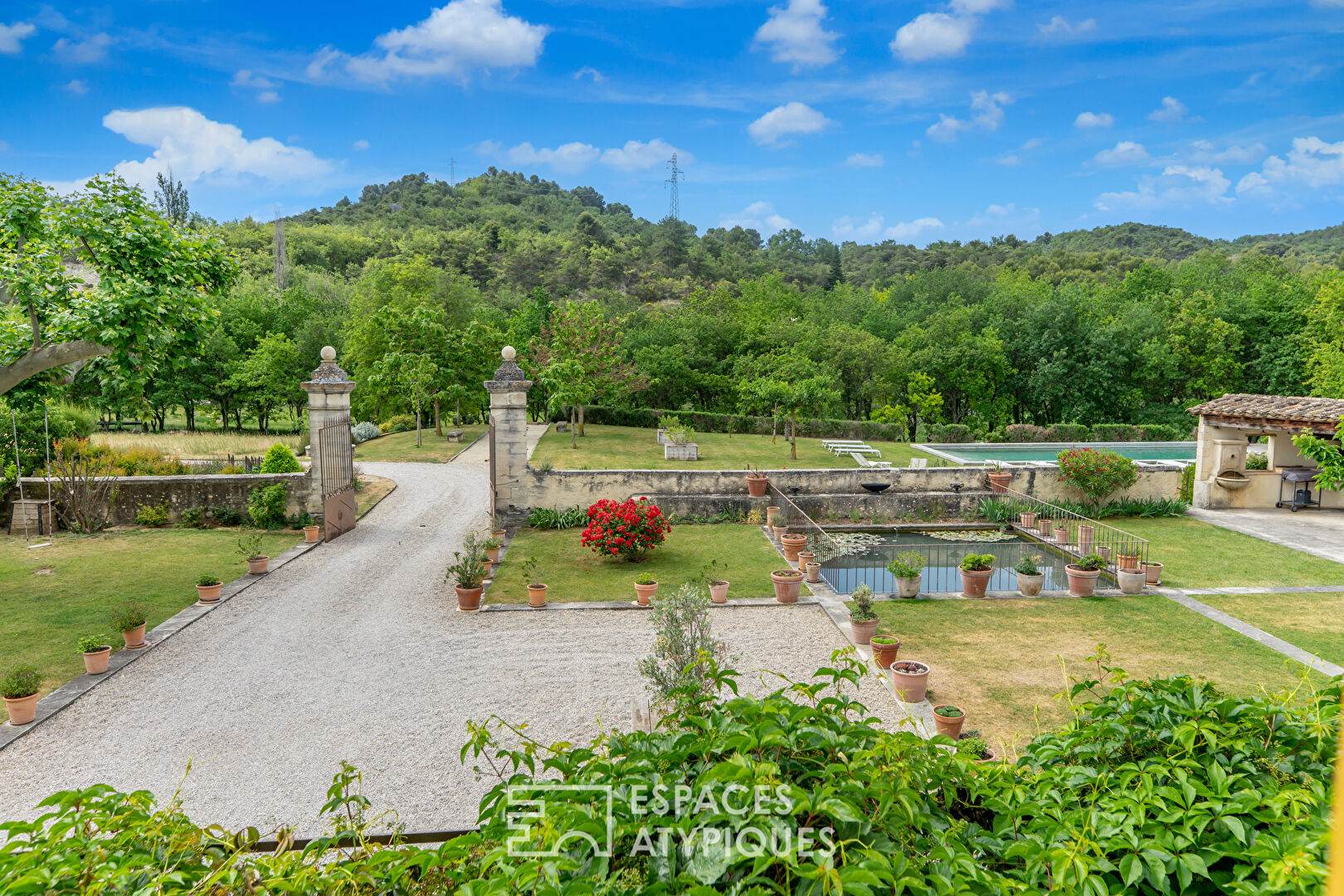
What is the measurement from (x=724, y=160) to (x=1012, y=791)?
59.2 meters

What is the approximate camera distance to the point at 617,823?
1.86 meters

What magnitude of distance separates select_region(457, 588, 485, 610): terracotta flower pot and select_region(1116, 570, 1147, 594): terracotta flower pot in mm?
9873

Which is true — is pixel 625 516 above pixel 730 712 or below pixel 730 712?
below

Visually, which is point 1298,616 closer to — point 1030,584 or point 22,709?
point 1030,584

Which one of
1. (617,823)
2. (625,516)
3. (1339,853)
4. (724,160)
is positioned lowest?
(625,516)

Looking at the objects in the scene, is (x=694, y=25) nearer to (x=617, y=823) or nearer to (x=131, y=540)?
(x=131, y=540)

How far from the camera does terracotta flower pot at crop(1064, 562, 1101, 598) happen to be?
11.0m

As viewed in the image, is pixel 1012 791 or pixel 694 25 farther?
pixel 694 25

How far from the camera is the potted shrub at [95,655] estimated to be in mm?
8023

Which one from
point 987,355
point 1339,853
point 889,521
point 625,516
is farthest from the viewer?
point 987,355

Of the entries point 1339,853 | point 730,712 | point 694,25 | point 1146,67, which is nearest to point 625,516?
point 1146,67

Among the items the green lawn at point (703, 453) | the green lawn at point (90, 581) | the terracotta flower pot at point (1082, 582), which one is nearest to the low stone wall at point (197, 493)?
the green lawn at point (90, 581)

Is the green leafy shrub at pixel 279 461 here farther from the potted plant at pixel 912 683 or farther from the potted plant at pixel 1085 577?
the potted plant at pixel 1085 577

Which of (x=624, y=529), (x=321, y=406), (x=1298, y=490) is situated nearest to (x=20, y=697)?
(x=624, y=529)
